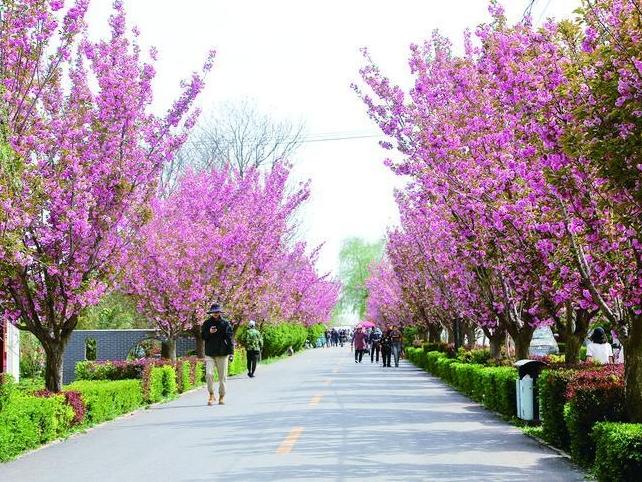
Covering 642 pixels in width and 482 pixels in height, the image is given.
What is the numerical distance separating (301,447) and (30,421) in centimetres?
354

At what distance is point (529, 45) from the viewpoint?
37.6 feet

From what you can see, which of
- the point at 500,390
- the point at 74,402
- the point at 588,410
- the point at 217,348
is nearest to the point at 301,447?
the point at 588,410

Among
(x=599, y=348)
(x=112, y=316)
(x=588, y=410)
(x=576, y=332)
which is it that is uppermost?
(x=112, y=316)

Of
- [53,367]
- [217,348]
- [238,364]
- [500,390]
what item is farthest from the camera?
[238,364]

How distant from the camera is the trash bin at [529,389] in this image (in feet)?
46.1

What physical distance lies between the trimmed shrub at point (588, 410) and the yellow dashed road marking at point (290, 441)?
334 centimetres

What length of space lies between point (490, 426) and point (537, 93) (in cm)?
576

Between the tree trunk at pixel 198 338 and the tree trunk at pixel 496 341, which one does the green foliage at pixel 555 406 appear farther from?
the tree trunk at pixel 198 338

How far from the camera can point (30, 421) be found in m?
11.8

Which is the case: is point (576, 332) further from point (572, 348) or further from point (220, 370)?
point (220, 370)

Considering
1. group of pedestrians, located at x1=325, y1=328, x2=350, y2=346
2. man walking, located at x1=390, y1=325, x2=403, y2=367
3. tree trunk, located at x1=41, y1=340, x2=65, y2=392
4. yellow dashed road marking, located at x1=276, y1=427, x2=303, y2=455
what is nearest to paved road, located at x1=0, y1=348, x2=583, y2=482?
yellow dashed road marking, located at x1=276, y1=427, x2=303, y2=455

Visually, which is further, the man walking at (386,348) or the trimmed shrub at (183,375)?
the man walking at (386,348)

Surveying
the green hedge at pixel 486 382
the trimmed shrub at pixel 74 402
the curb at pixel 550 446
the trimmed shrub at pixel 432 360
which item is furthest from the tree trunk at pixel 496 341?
the trimmed shrub at pixel 74 402

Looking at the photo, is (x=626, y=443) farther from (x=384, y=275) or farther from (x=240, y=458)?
(x=384, y=275)
